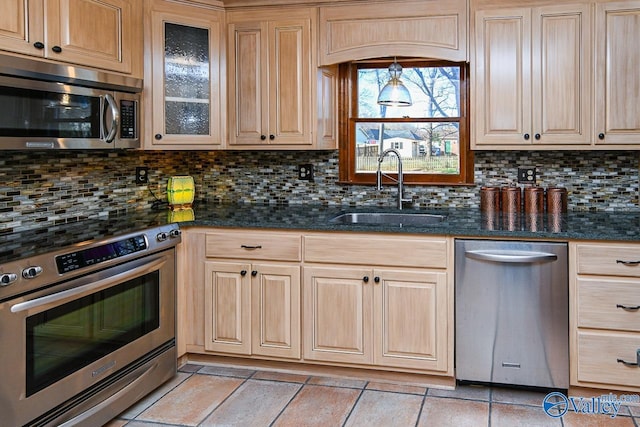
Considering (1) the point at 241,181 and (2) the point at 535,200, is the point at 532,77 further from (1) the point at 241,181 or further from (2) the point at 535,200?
(1) the point at 241,181

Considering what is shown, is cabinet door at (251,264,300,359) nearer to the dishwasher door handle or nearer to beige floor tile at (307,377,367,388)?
beige floor tile at (307,377,367,388)

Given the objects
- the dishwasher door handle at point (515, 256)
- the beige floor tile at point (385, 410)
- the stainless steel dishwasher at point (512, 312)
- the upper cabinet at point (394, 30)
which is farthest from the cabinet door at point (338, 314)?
the upper cabinet at point (394, 30)

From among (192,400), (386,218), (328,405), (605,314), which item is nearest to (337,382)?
(328,405)

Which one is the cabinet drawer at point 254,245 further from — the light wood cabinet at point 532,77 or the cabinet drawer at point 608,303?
the cabinet drawer at point 608,303

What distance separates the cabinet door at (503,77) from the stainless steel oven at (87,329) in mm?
1762

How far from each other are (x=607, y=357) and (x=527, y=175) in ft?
3.85

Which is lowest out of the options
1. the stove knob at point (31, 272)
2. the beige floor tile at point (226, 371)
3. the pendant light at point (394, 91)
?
the beige floor tile at point (226, 371)

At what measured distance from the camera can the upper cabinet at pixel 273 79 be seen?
3523mm

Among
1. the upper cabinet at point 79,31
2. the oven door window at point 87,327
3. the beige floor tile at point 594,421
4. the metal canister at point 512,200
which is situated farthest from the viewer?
the metal canister at point 512,200

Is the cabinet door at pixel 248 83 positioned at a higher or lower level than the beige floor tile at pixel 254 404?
higher

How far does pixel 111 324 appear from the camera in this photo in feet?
8.70

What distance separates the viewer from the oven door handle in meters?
2.17

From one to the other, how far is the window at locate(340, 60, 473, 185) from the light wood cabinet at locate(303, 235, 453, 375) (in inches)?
33.1

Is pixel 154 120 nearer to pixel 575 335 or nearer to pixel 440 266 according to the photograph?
pixel 440 266
